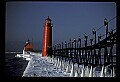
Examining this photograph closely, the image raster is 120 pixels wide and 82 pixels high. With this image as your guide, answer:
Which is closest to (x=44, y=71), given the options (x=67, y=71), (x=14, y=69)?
(x=67, y=71)

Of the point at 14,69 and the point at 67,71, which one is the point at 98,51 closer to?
the point at 67,71

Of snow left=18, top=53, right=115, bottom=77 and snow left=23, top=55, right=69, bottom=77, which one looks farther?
snow left=23, top=55, right=69, bottom=77

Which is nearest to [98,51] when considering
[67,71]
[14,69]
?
[67,71]

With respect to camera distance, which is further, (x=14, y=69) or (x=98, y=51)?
(x=14, y=69)

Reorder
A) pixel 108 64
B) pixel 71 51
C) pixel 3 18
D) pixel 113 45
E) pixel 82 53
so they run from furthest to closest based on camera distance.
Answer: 1. pixel 71 51
2. pixel 82 53
3. pixel 108 64
4. pixel 113 45
5. pixel 3 18

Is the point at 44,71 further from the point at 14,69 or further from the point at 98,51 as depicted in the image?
the point at 14,69

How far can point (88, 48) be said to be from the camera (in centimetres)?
677

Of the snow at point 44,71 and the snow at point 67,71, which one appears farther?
the snow at point 44,71

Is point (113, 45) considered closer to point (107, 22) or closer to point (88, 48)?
point (107, 22)

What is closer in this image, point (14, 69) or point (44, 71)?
point (44, 71)

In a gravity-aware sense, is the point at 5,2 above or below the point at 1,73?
above
